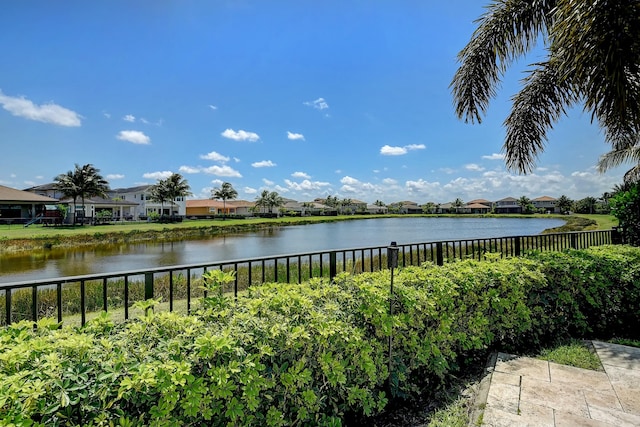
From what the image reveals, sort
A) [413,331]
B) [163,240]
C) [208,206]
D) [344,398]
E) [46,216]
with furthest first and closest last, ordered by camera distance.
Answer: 1. [208,206]
2. [46,216]
3. [163,240]
4. [413,331]
5. [344,398]

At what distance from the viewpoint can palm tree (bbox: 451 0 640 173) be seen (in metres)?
3.80

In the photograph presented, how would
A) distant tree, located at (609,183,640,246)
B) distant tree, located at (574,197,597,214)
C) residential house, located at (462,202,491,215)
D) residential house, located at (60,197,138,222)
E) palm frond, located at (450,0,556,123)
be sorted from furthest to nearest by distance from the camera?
residential house, located at (462,202,491,215)
distant tree, located at (574,197,597,214)
residential house, located at (60,197,138,222)
distant tree, located at (609,183,640,246)
palm frond, located at (450,0,556,123)

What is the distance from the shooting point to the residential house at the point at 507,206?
84812 mm

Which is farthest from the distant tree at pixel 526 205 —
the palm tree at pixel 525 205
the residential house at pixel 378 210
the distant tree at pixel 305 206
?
the distant tree at pixel 305 206

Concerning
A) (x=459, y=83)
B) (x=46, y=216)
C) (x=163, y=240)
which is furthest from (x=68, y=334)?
(x=46, y=216)

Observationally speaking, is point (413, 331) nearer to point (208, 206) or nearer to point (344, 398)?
point (344, 398)

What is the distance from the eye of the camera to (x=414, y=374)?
2668 millimetres

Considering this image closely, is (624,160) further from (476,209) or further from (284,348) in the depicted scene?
(476,209)

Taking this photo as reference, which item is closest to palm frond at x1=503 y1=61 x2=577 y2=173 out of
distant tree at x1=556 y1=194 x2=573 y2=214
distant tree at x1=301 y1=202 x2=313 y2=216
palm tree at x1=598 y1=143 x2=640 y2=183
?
palm tree at x1=598 y1=143 x2=640 y2=183

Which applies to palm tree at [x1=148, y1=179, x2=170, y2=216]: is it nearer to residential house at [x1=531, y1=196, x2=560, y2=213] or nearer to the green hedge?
the green hedge

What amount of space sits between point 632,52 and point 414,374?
4307mm

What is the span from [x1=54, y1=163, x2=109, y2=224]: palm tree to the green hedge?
41451 mm

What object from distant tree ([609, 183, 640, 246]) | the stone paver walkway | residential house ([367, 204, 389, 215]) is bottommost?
the stone paver walkway

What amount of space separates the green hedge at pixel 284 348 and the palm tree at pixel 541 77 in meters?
2.36
